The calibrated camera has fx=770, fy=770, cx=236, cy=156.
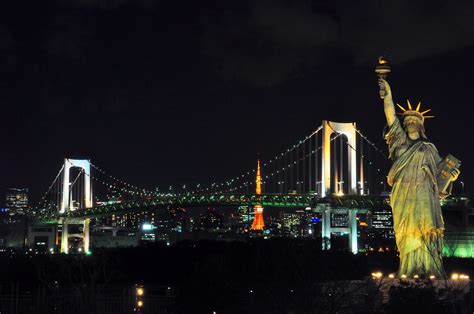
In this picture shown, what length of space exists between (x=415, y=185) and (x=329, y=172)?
125 feet

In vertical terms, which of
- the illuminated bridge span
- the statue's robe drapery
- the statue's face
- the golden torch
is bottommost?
the statue's robe drapery

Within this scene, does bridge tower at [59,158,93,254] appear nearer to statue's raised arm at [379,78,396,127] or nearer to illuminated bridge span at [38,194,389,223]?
illuminated bridge span at [38,194,389,223]

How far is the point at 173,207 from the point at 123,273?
2224 centimetres

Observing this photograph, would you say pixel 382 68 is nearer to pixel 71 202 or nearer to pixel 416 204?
pixel 416 204

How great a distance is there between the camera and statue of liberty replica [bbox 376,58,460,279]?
60.3 feet

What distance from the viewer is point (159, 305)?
60.1 feet

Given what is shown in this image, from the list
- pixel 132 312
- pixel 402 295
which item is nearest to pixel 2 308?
pixel 132 312

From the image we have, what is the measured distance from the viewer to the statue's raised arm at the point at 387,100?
1903 centimetres

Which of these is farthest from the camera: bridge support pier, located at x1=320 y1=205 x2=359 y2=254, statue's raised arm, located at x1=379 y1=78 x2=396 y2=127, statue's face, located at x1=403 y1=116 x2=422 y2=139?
bridge support pier, located at x1=320 y1=205 x2=359 y2=254

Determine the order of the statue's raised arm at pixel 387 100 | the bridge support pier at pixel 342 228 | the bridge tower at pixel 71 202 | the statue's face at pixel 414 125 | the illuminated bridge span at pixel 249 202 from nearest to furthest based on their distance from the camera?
the statue's face at pixel 414 125 < the statue's raised arm at pixel 387 100 < the illuminated bridge span at pixel 249 202 < the bridge support pier at pixel 342 228 < the bridge tower at pixel 71 202

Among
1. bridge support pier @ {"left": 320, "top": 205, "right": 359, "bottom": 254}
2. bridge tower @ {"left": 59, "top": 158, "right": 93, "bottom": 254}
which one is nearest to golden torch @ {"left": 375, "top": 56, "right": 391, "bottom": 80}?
bridge support pier @ {"left": 320, "top": 205, "right": 359, "bottom": 254}

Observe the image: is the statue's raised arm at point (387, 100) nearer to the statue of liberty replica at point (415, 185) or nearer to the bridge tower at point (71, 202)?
the statue of liberty replica at point (415, 185)

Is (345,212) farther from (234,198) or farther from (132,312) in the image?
(132,312)

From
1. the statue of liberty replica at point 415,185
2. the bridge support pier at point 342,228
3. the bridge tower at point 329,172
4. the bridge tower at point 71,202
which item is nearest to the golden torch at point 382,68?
the statue of liberty replica at point 415,185
